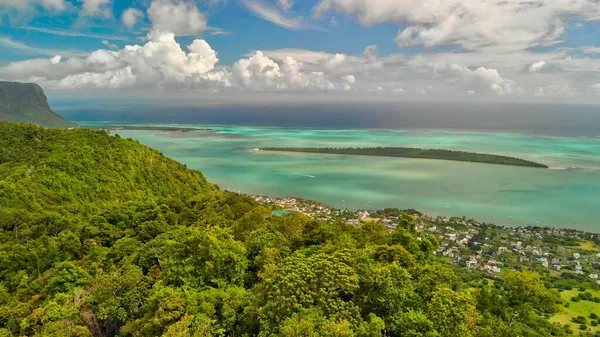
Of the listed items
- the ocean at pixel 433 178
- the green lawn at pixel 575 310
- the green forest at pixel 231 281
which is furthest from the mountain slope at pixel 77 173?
the green lawn at pixel 575 310

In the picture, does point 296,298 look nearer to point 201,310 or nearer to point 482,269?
point 201,310

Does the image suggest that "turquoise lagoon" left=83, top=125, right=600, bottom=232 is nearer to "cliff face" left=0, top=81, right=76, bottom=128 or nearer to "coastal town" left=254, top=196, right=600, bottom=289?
"coastal town" left=254, top=196, right=600, bottom=289

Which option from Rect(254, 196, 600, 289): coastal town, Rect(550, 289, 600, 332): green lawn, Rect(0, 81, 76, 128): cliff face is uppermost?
Rect(0, 81, 76, 128): cliff face

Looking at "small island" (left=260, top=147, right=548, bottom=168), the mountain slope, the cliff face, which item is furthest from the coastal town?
the cliff face

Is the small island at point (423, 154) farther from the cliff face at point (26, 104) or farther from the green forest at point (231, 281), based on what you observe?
the cliff face at point (26, 104)

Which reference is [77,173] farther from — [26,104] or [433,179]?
[26,104]

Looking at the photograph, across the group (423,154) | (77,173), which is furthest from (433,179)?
(77,173)
